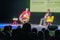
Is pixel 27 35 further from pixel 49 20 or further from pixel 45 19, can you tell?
pixel 45 19

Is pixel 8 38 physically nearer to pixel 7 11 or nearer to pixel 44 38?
pixel 44 38

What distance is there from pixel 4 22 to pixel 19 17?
0.84 metres

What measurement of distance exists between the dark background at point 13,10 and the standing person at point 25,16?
343 millimetres

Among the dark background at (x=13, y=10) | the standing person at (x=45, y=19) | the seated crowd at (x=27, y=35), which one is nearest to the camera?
the seated crowd at (x=27, y=35)

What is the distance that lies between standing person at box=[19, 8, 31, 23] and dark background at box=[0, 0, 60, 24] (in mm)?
343

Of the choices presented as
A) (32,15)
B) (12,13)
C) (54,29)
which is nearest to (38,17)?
(32,15)

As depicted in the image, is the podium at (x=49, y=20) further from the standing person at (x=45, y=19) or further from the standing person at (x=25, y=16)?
the standing person at (x=25, y=16)

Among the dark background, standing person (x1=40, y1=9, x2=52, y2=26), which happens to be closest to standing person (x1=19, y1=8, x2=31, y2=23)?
the dark background

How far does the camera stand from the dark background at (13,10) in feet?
33.8

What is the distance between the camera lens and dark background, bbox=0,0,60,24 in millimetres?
10306

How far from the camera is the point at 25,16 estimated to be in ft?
31.5

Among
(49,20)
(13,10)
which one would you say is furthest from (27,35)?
(13,10)

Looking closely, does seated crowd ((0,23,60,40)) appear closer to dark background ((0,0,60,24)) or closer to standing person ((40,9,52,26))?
standing person ((40,9,52,26))

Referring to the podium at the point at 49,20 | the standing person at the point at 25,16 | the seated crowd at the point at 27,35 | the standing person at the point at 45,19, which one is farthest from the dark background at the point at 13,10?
the seated crowd at the point at 27,35
